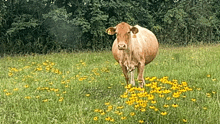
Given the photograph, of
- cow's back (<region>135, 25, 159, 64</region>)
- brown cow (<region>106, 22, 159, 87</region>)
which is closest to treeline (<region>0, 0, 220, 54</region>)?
cow's back (<region>135, 25, 159, 64</region>)

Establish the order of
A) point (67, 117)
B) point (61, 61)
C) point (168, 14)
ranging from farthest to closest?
point (168, 14) → point (61, 61) → point (67, 117)

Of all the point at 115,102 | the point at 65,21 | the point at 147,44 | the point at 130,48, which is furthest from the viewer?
the point at 65,21

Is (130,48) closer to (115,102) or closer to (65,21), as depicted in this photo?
(115,102)

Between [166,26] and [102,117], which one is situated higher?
[166,26]

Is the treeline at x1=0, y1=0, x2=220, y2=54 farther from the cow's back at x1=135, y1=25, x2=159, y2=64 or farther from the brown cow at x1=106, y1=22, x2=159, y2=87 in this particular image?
the brown cow at x1=106, y1=22, x2=159, y2=87

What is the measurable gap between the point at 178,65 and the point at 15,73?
19.2ft

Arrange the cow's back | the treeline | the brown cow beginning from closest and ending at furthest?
the brown cow, the cow's back, the treeline

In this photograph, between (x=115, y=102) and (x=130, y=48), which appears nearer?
(x=115, y=102)

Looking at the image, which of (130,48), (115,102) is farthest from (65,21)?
(115,102)

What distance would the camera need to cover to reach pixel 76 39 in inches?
623

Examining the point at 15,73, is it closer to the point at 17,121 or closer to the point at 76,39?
the point at 17,121

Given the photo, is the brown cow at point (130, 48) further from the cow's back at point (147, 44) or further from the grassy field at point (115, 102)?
the grassy field at point (115, 102)

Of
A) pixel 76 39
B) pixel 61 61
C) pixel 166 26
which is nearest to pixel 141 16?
pixel 166 26

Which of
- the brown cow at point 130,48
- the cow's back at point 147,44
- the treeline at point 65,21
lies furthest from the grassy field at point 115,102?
the treeline at point 65,21
